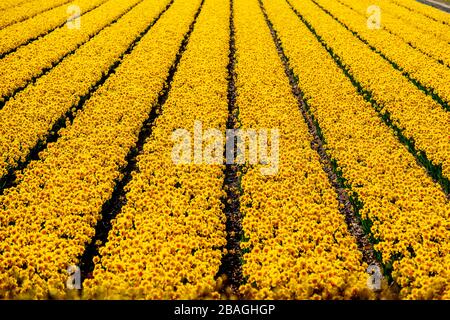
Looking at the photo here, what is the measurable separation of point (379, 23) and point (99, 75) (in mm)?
19321

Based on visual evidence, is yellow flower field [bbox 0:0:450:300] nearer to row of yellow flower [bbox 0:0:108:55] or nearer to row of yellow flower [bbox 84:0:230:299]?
row of yellow flower [bbox 84:0:230:299]

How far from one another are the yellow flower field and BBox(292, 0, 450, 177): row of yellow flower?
9 centimetres

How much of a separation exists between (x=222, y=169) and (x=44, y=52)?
1285 centimetres

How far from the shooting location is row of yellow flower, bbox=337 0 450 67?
77.4 ft

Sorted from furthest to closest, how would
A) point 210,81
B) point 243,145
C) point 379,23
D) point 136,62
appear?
point 379,23, point 136,62, point 210,81, point 243,145

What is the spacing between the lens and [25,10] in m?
31.5

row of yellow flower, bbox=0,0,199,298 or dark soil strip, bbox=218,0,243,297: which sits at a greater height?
row of yellow flower, bbox=0,0,199,298

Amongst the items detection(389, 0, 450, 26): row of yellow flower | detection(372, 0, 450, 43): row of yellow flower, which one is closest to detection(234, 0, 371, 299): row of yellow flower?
detection(372, 0, 450, 43): row of yellow flower

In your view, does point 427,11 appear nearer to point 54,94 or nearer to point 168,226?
point 54,94

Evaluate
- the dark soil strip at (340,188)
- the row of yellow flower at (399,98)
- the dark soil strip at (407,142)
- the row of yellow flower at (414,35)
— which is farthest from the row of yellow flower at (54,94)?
the row of yellow flower at (414,35)
